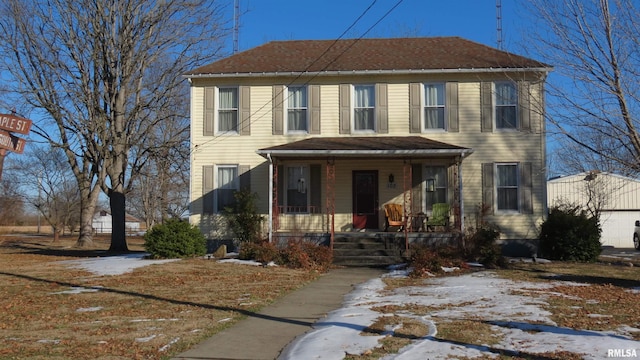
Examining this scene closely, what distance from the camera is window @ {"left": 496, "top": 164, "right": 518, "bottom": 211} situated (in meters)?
18.7

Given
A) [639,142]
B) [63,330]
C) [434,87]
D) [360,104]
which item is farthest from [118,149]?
[639,142]

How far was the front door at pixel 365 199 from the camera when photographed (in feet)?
62.6

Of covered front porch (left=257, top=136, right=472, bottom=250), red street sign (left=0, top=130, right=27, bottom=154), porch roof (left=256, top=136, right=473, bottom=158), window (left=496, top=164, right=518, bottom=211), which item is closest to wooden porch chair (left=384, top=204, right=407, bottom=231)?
covered front porch (left=257, top=136, right=472, bottom=250)

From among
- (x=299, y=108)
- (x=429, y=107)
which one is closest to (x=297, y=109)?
(x=299, y=108)

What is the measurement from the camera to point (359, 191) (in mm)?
19219

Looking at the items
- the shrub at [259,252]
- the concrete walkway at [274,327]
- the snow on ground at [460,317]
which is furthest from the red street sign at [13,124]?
the shrub at [259,252]

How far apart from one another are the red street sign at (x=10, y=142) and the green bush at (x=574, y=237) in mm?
14825

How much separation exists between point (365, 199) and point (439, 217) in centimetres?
263

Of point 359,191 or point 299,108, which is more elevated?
point 299,108

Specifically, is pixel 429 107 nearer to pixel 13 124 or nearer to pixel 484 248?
pixel 484 248

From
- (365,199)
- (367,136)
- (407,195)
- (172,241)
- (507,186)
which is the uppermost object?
(367,136)

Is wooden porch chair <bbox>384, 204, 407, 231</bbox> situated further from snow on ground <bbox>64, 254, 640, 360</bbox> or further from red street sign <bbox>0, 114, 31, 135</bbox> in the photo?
red street sign <bbox>0, 114, 31, 135</bbox>

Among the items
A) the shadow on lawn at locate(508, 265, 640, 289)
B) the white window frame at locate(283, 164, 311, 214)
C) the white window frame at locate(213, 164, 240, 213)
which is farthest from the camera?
the white window frame at locate(213, 164, 240, 213)

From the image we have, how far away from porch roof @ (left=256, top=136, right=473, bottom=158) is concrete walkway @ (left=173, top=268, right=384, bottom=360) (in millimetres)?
5080
